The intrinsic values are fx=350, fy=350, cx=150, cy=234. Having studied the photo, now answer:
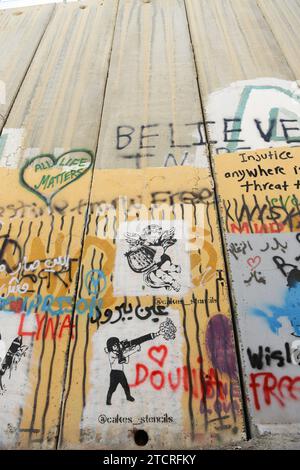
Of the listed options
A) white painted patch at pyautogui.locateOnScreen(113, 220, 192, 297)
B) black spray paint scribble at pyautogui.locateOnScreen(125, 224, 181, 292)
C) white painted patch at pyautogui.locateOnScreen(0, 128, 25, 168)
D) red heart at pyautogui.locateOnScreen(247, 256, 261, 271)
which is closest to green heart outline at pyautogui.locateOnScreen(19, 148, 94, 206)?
white painted patch at pyautogui.locateOnScreen(0, 128, 25, 168)

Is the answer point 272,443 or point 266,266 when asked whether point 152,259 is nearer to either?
point 266,266

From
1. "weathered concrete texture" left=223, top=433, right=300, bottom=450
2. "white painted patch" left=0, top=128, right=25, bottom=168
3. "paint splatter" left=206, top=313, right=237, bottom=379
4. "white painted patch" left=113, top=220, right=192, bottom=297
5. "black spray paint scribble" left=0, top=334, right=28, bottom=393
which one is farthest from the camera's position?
"white painted patch" left=0, top=128, right=25, bottom=168

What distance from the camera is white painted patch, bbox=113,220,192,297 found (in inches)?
126

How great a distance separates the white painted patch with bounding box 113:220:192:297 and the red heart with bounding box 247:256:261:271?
0.57m

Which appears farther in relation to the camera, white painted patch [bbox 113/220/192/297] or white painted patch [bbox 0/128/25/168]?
white painted patch [bbox 0/128/25/168]

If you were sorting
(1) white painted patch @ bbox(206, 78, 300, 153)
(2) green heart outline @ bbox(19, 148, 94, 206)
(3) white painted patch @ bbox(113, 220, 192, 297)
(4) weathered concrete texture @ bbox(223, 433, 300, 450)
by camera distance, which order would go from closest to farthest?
(4) weathered concrete texture @ bbox(223, 433, 300, 450) < (3) white painted patch @ bbox(113, 220, 192, 297) < (2) green heart outline @ bbox(19, 148, 94, 206) < (1) white painted patch @ bbox(206, 78, 300, 153)

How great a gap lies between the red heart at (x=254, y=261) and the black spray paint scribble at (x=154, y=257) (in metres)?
0.66

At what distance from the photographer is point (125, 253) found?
3400mm

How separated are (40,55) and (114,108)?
1897mm

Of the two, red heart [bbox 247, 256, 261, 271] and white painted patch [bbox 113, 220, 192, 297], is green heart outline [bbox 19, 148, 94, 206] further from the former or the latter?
red heart [bbox 247, 256, 261, 271]

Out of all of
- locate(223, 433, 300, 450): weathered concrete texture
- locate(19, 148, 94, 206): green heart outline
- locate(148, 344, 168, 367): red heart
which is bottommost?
locate(223, 433, 300, 450): weathered concrete texture

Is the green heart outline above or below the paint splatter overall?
above

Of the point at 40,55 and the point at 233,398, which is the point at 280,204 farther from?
the point at 40,55
